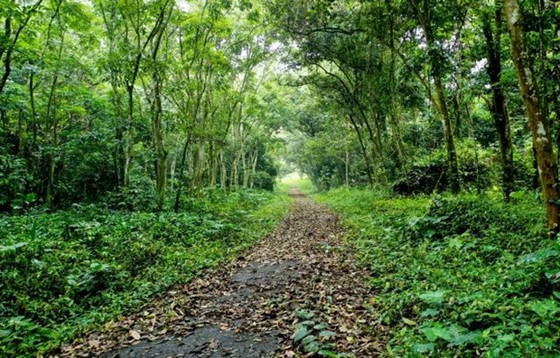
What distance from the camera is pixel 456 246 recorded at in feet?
21.4

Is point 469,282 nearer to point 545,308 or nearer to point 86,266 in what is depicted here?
point 545,308

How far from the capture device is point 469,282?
488 cm

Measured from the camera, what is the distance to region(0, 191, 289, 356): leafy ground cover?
203 inches

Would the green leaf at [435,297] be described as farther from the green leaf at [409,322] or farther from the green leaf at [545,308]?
the green leaf at [545,308]

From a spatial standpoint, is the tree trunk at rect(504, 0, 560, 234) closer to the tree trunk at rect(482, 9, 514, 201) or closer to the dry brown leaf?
the tree trunk at rect(482, 9, 514, 201)

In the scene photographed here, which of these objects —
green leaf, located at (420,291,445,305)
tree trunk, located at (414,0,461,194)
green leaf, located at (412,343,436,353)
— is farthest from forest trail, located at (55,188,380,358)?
tree trunk, located at (414,0,461,194)

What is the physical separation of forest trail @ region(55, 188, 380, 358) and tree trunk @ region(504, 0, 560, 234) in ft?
10.9

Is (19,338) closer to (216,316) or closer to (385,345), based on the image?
(216,316)

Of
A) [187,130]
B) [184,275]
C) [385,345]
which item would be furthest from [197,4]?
[385,345]

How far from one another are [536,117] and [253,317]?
564cm

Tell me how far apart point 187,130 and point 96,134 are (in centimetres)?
414

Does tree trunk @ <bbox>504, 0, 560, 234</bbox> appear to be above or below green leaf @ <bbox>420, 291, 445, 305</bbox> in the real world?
above

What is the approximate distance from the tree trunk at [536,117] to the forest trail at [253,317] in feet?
10.9

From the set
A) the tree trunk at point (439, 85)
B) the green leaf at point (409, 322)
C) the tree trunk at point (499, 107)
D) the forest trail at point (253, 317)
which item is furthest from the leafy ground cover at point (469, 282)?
the tree trunk at point (439, 85)
